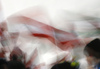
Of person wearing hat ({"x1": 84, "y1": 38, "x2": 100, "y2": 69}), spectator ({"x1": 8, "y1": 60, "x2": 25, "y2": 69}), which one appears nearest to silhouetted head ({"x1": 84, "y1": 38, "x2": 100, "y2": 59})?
person wearing hat ({"x1": 84, "y1": 38, "x2": 100, "y2": 69})

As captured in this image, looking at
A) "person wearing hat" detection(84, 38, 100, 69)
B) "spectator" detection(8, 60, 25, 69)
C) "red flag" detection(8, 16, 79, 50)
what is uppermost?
"red flag" detection(8, 16, 79, 50)

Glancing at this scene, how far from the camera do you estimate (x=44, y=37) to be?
57 cm

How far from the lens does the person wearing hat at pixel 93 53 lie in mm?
514

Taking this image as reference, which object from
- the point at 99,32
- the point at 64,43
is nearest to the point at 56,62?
the point at 64,43

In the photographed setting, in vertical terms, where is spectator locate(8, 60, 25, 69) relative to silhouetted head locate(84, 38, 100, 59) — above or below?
below

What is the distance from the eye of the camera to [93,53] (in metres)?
0.52

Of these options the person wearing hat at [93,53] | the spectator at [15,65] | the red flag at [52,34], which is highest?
the red flag at [52,34]

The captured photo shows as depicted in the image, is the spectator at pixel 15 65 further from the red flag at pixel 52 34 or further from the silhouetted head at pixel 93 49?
the silhouetted head at pixel 93 49

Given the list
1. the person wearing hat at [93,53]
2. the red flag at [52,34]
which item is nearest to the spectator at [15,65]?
the red flag at [52,34]

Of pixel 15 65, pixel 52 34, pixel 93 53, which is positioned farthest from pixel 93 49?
pixel 15 65

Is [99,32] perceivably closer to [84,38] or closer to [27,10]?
[84,38]

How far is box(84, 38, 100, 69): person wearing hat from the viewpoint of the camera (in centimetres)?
51

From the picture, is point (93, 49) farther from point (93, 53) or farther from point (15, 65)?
point (15, 65)

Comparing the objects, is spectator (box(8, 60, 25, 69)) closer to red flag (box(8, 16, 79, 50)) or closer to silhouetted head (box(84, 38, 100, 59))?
red flag (box(8, 16, 79, 50))
